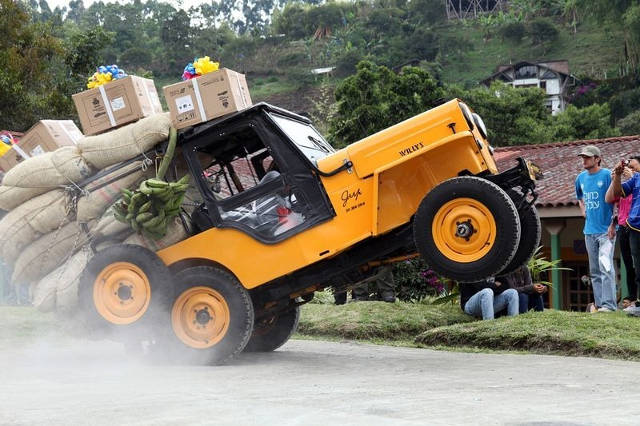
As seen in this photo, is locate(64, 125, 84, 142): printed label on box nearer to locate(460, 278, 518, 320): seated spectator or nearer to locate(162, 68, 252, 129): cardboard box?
locate(162, 68, 252, 129): cardboard box

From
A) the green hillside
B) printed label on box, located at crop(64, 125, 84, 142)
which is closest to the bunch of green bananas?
printed label on box, located at crop(64, 125, 84, 142)

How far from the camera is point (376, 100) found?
3662 cm

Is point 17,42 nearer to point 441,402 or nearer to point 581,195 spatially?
point 581,195

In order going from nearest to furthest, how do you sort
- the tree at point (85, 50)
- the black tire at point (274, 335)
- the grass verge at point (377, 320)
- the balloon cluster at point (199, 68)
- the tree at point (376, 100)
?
the balloon cluster at point (199, 68) < the black tire at point (274, 335) < the grass verge at point (377, 320) < the tree at point (85, 50) < the tree at point (376, 100)

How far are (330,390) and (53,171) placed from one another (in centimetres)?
411

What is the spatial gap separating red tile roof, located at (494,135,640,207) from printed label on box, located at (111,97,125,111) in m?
11.4

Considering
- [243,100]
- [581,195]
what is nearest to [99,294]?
[243,100]

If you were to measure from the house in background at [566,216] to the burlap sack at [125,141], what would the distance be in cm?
1230

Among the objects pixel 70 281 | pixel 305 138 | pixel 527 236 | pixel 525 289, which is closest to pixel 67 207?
pixel 70 281

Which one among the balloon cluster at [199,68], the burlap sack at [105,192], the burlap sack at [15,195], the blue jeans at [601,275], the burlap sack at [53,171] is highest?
the balloon cluster at [199,68]

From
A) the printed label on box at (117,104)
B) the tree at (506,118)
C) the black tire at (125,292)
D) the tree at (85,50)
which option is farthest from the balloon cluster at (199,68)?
the tree at (506,118)

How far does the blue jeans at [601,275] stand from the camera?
12.1 meters

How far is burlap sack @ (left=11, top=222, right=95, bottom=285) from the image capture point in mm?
9812

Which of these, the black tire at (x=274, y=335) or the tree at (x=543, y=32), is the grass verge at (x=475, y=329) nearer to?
the black tire at (x=274, y=335)
